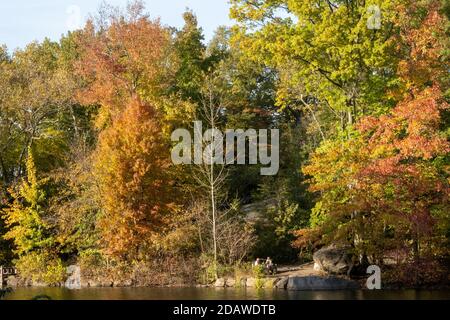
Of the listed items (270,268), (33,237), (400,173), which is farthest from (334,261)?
(33,237)

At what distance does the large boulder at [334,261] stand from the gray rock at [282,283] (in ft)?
6.68

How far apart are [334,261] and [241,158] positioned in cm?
1004

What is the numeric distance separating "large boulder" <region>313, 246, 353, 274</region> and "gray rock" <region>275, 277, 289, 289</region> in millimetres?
2035

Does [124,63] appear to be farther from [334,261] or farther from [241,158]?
[334,261]

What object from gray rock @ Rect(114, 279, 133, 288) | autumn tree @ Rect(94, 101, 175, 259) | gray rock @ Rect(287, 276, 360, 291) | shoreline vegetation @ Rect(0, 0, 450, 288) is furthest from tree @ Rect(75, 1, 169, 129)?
gray rock @ Rect(287, 276, 360, 291)

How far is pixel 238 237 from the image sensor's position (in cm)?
2508

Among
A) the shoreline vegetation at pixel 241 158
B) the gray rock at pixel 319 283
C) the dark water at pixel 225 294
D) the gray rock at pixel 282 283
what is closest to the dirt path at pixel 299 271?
the shoreline vegetation at pixel 241 158

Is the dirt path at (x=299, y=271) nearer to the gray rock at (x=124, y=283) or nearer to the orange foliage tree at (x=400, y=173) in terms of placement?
the orange foliage tree at (x=400, y=173)

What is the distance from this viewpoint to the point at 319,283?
20984 millimetres

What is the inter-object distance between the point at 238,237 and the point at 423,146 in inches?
332

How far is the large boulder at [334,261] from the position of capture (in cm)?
2261
